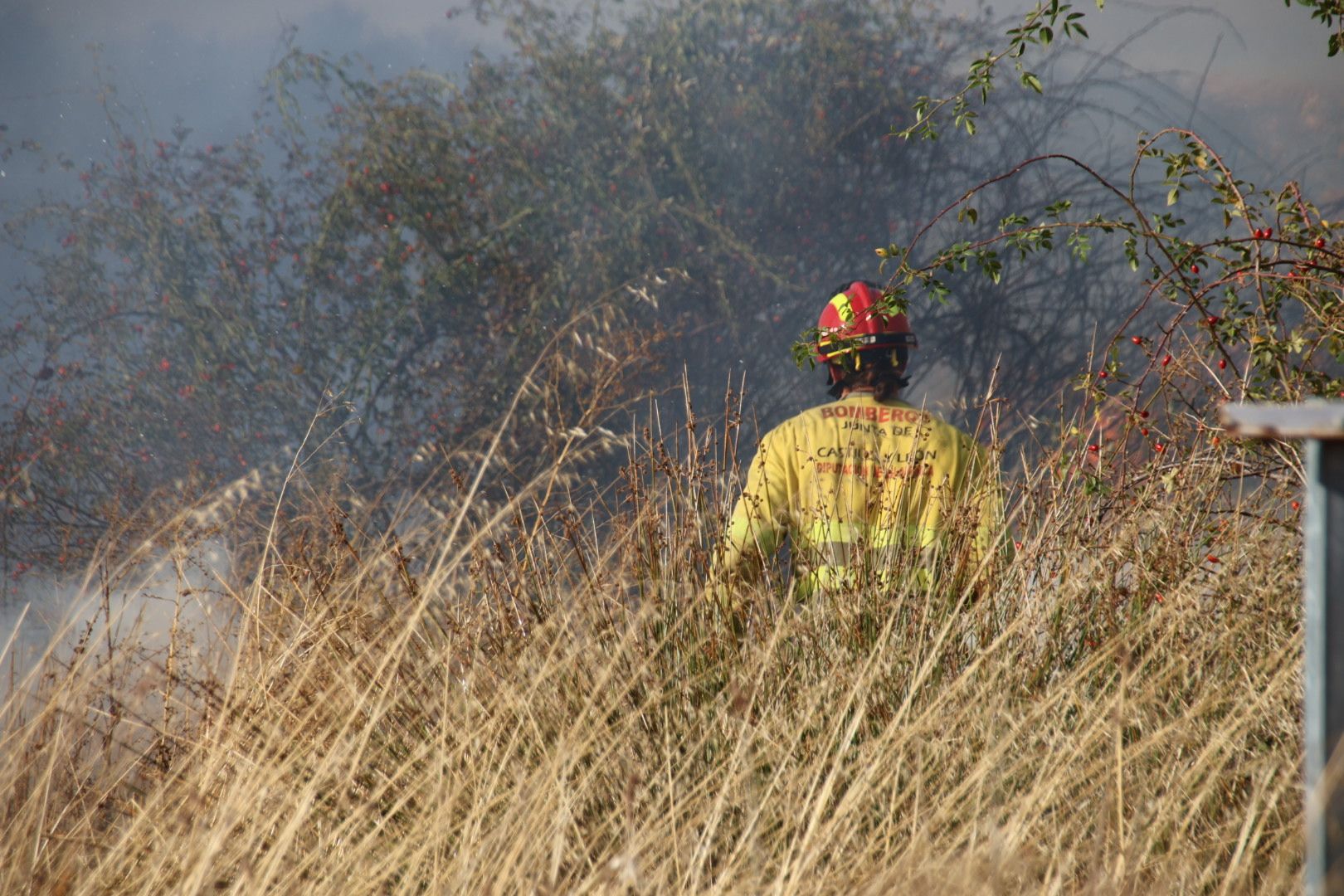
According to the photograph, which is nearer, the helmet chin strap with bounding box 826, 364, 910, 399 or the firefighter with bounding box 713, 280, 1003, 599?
the firefighter with bounding box 713, 280, 1003, 599

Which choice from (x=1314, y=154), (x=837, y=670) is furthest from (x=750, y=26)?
(x=837, y=670)

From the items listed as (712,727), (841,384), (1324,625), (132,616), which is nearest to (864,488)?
(841,384)

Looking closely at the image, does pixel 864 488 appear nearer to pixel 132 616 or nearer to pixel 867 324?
pixel 867 324

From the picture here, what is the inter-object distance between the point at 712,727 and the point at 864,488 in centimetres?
107

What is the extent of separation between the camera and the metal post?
0.96 m

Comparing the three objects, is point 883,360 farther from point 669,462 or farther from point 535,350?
point 535,350

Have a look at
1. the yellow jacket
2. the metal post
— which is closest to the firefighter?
the yellow jacket

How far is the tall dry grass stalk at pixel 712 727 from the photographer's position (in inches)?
66.6

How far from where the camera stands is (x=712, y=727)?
6.61 ft

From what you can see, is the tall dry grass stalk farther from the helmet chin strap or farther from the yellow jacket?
the helmet chin strap

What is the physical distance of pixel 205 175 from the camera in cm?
575

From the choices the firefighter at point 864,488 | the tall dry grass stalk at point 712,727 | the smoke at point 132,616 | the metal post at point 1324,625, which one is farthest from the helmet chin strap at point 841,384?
the metal post at point 1324,625

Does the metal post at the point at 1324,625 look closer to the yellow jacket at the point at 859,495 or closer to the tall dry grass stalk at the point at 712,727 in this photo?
the tall dry grass stalk at the point at 712,727

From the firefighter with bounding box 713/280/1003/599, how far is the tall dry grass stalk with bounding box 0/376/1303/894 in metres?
0.07
